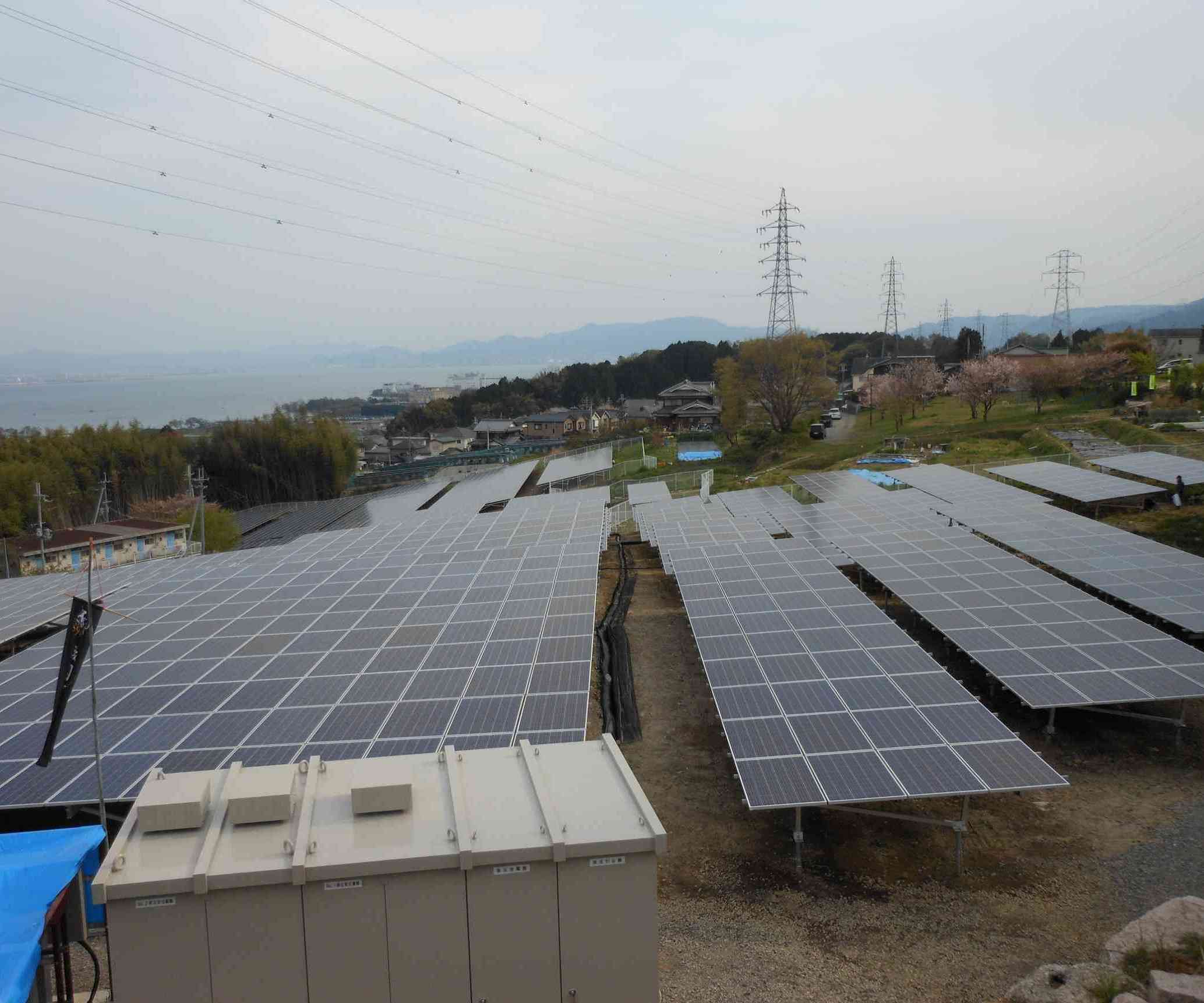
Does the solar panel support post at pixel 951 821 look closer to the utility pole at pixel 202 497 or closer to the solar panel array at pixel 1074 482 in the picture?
the solar panel array at pixel 1074 482

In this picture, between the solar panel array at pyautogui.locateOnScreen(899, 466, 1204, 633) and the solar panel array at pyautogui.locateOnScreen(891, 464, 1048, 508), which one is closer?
the solar panel array at pyautogui.locateOnScreen(899, 466, 1204, 633)

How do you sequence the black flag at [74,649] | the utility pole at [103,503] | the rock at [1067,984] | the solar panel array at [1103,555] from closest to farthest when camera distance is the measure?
the rock at [1067,984] < the black flag at [74,649] < the solar panel array at [1103,555] < the utility pole at [103,503]

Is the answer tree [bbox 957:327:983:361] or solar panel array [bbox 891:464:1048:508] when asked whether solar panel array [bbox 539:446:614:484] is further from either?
tree [bbox 957:327:983:361]

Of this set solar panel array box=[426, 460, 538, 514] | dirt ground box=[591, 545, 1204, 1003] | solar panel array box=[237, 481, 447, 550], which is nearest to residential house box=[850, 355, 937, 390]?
solar panel array box=[426, 460, 538, 514]

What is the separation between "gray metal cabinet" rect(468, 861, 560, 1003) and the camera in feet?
24.3

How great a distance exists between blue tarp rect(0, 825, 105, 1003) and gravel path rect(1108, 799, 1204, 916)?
12.6 meters

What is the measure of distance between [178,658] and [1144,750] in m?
19.5

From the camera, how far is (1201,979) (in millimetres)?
7590

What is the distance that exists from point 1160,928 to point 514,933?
7.24 m

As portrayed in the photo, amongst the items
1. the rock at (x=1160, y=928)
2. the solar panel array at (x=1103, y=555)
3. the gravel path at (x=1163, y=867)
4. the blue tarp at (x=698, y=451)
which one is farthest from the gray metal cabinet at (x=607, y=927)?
the blue tarp at (x=698, y=451)

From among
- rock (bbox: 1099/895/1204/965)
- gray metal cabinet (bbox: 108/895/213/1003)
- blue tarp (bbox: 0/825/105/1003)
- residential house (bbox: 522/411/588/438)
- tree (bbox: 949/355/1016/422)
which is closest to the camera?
blue tarp (bbox: 0/825/105/1003)

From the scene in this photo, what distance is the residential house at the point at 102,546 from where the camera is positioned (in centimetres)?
4459

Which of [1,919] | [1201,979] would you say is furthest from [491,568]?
[1201,979]

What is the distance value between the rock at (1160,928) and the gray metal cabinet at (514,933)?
20.2ft
